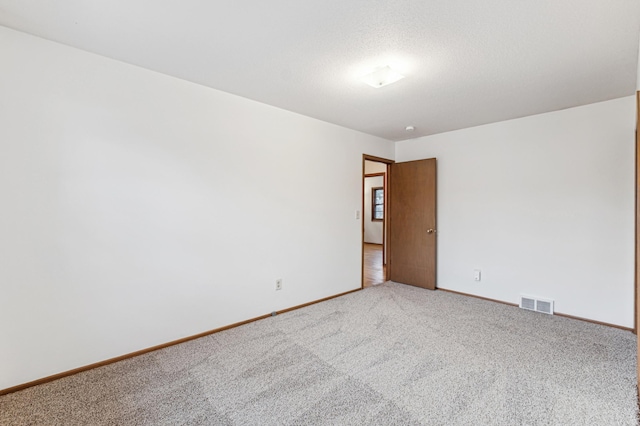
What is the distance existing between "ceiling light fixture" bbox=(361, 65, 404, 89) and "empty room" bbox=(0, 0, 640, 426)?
3cm

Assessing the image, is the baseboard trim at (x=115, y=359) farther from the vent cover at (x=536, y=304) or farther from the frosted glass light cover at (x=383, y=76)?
the vent cover at (x=536, y=304)

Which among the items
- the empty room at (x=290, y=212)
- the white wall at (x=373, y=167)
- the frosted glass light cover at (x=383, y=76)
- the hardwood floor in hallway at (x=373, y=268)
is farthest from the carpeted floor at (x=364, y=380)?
the white wall at (x=373, y=167)

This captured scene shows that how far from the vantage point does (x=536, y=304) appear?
3434 mm

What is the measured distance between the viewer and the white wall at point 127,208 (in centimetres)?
193

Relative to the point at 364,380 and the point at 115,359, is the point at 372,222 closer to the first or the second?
the point at 364,380

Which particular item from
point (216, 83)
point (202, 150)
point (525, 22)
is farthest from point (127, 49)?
point (525, 22)

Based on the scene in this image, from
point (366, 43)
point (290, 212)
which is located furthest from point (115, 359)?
point (366, 43)

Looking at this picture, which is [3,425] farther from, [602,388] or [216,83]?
[602,388]

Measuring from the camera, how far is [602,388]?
194 centimetres

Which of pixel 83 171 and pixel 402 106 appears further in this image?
pixel 402 106

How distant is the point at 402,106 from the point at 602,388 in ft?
9.46

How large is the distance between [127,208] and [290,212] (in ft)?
5.43

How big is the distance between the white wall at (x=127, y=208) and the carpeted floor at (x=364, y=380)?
0.32 m

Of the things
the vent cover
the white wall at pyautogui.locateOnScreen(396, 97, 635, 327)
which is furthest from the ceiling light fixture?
the vent cover
